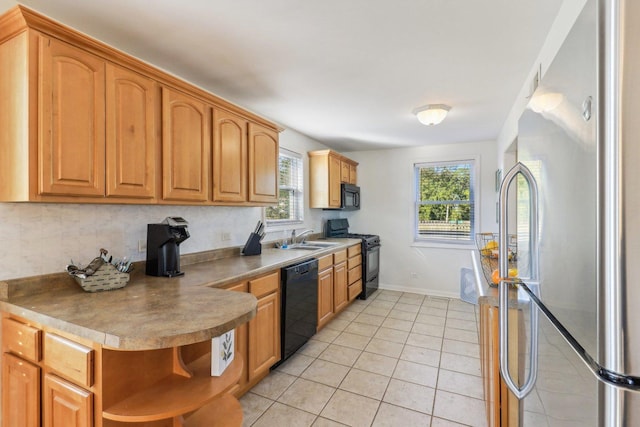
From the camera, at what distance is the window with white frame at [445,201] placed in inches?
184

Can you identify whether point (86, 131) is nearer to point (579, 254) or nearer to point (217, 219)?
point (217, 219)

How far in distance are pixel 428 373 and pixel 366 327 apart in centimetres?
105

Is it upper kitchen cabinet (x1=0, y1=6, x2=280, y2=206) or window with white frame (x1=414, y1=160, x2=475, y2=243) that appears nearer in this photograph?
upper kitchen cabinet (x1=0, y1=6, x2=280, y2=206)

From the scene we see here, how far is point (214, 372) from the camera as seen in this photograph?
1.35m

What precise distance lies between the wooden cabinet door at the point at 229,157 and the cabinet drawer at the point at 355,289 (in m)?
2.17

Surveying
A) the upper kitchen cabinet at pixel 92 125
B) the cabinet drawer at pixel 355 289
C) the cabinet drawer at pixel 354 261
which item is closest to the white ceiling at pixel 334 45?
the upper kitchen cabinet at pixel 92 125

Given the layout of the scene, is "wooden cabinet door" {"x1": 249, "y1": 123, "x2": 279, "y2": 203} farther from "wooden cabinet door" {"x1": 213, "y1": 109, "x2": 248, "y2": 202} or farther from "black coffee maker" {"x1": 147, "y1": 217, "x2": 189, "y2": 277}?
"black coffee maker" {"x1": 147, "y1": 217, "x2": 189, "y2": 277}

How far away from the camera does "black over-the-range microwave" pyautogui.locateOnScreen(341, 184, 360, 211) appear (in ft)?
15.2

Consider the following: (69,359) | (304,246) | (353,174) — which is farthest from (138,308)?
(353,174)

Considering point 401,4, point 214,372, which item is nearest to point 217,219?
point 214,372

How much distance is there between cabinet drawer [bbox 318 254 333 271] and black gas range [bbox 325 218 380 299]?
44.7 inches

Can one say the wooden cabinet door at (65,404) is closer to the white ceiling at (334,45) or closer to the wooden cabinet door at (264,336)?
the wooden cabinet door at (264,336)

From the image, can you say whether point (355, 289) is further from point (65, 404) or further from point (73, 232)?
point (65, 404)

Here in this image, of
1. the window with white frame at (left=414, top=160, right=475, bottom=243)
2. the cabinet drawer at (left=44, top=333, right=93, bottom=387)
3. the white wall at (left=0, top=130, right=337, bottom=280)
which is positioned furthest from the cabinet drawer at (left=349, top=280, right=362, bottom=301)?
the cabinet drawer at (left=44, top=333, right=93, bottom=387)
